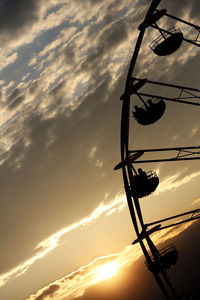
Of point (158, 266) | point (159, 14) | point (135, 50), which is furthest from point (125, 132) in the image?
point (158, 266)

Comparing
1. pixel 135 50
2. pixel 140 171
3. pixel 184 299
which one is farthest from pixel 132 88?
pixel 184 299

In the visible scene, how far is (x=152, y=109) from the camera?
46.8 ft

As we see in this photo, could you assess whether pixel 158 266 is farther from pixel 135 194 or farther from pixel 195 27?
pixel 195 27

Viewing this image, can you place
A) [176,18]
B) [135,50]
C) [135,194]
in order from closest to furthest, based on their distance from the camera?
[135,50] < [176,18] < [135,194]

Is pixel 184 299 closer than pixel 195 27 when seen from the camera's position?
No

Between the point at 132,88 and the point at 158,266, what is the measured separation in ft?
33.0

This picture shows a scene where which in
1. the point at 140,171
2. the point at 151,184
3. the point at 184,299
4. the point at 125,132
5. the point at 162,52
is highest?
the point at 162,52

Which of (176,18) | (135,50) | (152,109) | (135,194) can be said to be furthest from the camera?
(135,194)

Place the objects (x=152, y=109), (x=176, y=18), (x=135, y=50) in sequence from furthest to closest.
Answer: (x=152, y=109) → (x=176, y=18) → (x=135, y=50)

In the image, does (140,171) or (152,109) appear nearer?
(152,109)

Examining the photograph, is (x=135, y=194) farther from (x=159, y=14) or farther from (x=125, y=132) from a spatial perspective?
(x=159, y=14)

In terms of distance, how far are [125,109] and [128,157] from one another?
289cm

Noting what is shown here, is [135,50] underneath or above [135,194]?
above

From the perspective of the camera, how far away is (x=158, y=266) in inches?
580
